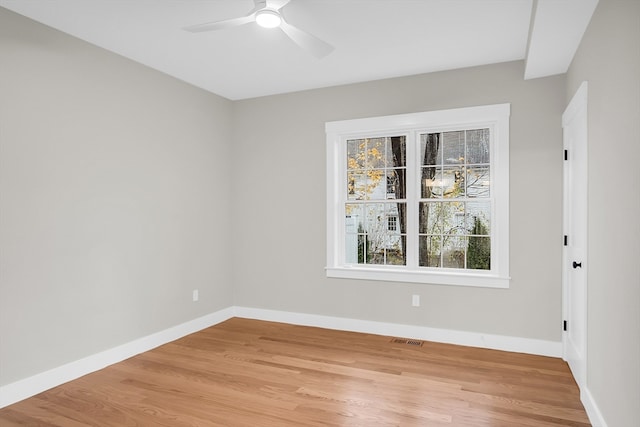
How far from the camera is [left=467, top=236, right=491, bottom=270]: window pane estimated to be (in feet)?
13.2

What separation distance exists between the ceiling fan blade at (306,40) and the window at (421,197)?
159 centimetres

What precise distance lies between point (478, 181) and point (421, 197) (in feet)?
1.86

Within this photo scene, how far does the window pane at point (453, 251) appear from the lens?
414cm

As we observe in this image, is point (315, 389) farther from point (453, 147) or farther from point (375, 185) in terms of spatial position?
point (453, 147)

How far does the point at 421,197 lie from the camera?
14.0 feet

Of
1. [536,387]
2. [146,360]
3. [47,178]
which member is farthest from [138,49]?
[536,387]

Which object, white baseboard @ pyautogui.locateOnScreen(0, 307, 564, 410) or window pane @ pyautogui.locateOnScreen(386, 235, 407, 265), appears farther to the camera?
window pane @ pyautogui.locateOnScreen(386, 235, 407, 265)

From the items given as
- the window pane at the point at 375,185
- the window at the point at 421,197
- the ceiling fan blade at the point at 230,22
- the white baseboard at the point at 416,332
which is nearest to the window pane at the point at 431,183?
the window at the point at 421,197

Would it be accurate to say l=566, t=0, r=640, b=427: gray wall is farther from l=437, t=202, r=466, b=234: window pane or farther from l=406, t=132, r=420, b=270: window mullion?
l=406, t=132, r=420, b=270: window mullion

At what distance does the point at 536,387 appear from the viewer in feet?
10.1

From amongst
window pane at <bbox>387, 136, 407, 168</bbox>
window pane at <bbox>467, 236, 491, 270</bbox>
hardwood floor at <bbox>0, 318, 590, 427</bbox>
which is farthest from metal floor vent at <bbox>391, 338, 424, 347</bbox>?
window pane at <bbox>387, 136, 407, 168</bbox>

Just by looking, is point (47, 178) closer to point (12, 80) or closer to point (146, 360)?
point (12, 80)

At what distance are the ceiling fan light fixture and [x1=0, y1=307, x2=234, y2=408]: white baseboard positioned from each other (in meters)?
2.92

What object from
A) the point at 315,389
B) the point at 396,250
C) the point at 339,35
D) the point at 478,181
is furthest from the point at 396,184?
the point at 315,389
